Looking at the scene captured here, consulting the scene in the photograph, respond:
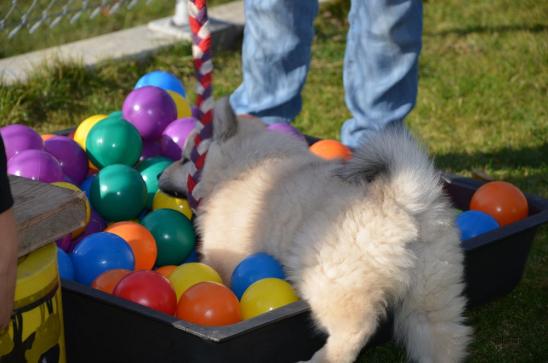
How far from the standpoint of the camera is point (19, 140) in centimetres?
351

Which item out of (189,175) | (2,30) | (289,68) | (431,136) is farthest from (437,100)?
(2,30)

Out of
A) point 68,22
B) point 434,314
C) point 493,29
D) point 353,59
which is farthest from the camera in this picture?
point 493,29

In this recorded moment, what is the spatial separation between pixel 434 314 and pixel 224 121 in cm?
112

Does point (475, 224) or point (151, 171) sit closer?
point (475, 224)

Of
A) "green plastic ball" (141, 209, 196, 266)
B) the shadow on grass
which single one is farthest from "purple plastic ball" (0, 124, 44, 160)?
the shadow on grass

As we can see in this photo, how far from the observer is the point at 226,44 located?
6.05 m

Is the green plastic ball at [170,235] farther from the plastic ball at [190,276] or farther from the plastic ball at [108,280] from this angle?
the plastic ball at [108,280]

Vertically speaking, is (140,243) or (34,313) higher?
(34,313)

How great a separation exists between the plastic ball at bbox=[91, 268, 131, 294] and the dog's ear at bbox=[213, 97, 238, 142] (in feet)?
2.37

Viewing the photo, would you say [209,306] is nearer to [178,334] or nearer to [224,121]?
[178,334]

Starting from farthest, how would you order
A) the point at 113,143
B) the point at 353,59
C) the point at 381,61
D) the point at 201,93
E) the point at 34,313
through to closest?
the point at 353,59, the point at 381,61, the point at 113,143, the point at 201,93, the point at 34,313

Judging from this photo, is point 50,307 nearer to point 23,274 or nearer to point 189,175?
point 23,274

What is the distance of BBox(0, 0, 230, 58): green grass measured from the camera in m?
5.78

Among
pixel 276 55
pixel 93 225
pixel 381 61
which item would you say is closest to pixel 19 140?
pixel 93 225
